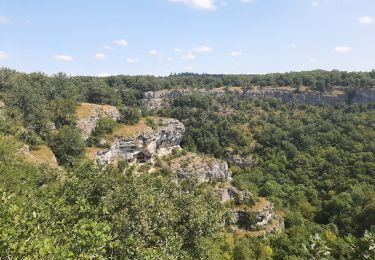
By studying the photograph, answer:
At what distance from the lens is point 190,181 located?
51094 millimetres

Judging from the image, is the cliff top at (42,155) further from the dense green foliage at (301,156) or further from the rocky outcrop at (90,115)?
the dense green foliage at (301,156)

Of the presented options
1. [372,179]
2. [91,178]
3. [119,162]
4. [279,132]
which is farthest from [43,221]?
[279,132]

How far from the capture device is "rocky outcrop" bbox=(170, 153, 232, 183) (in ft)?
288

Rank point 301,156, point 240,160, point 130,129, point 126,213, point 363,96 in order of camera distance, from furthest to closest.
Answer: point 363,96 < point 240,160 < point 301,156 < point 130,129 < point 126,213

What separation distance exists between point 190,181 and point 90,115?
47012 millimetres

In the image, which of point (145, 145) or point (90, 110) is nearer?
point (145, 145)

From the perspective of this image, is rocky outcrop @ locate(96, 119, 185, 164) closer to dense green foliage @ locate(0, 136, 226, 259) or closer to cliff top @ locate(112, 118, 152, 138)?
cliff top @ locate(112, 118, 152, 138)

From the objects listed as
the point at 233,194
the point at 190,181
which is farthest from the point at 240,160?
the point at 190,181

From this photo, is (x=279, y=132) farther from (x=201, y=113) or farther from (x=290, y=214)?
(x=290, y=214)

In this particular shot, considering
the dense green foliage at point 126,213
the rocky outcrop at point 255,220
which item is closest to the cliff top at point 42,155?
the dense green foliage at point 126,213

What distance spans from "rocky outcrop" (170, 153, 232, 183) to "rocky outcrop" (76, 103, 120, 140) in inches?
810

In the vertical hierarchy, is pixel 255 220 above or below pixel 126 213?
below

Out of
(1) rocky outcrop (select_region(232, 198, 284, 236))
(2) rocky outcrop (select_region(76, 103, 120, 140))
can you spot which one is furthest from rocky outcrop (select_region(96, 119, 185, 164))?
(1) rocky outcrop (select_region(232, 198, 284, 236))

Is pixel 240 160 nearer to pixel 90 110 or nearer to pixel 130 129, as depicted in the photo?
→ pixel 130 129
